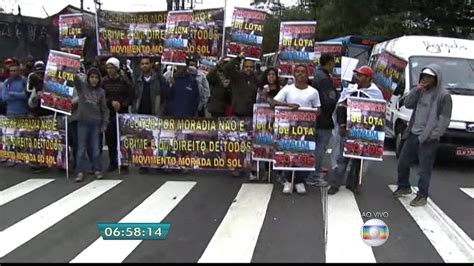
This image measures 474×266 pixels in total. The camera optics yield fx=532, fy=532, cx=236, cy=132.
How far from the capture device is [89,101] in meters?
7.95

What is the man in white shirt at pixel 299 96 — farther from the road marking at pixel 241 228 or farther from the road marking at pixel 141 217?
the road marking at pixel 141 217

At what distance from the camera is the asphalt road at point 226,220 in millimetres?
4871

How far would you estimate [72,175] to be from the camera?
27.0 ft

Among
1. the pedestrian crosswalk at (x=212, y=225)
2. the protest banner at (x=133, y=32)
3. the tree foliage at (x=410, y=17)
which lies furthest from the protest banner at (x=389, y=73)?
the tree foliage at (x=410, y=17)

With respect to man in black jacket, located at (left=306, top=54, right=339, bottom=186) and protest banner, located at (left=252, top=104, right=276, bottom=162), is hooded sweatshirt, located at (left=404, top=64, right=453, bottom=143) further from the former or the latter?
protest banner, located at (left=252, top=104, right=276, bottom=162)

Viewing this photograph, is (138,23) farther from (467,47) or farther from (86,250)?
(467,47)

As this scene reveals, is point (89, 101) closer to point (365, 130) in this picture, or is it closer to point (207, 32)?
point (207, 32)

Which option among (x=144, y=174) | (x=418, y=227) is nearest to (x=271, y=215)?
(x=418, y=227)

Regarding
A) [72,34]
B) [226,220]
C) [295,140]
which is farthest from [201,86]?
[226,220]

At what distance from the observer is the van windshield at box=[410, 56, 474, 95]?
9.66 metres

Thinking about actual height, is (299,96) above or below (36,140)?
above

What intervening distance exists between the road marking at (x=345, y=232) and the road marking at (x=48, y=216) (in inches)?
118

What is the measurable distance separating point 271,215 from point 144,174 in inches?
115

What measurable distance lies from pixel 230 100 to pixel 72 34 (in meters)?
2.67
